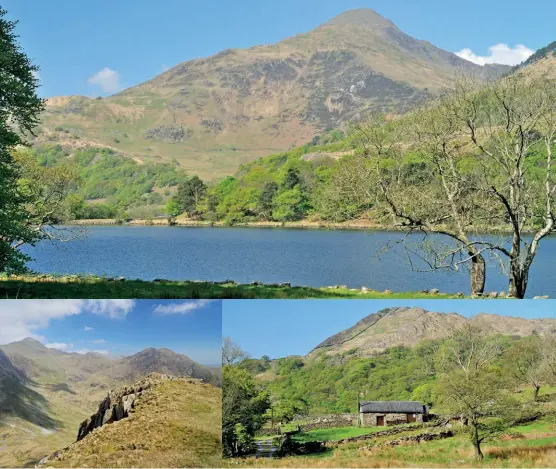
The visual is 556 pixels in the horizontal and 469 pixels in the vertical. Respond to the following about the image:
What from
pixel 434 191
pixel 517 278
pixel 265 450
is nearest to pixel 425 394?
pixel 265 450

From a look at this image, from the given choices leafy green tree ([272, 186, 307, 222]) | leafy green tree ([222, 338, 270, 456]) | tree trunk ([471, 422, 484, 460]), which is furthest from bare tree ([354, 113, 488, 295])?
leafy green tree ([272, 186, 307, 222])

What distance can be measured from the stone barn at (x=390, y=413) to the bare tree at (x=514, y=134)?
601cm

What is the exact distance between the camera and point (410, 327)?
35.2ft

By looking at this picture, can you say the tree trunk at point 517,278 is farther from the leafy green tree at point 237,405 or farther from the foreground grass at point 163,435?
the foreground grass at point 163,435

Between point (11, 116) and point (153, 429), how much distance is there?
11214 mm

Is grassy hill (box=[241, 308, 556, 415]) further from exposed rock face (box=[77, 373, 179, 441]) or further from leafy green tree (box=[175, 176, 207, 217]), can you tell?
leafy green tree (box=[175, 176, 207, 217])

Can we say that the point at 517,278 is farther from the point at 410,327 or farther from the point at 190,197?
the point at 190,197

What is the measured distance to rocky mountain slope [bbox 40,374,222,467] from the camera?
28.6 feet

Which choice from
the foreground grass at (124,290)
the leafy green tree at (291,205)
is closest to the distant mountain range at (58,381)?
the foreground grass at (124,290)

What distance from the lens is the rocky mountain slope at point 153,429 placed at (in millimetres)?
8719

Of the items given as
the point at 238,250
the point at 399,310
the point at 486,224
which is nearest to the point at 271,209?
the point at 238,250

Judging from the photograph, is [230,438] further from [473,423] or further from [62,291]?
[62,291]

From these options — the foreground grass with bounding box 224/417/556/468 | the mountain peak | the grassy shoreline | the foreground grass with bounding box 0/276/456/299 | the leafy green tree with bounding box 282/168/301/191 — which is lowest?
the foreground grass with bounding box 224/417/556/468

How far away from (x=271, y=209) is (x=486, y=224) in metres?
83.5
